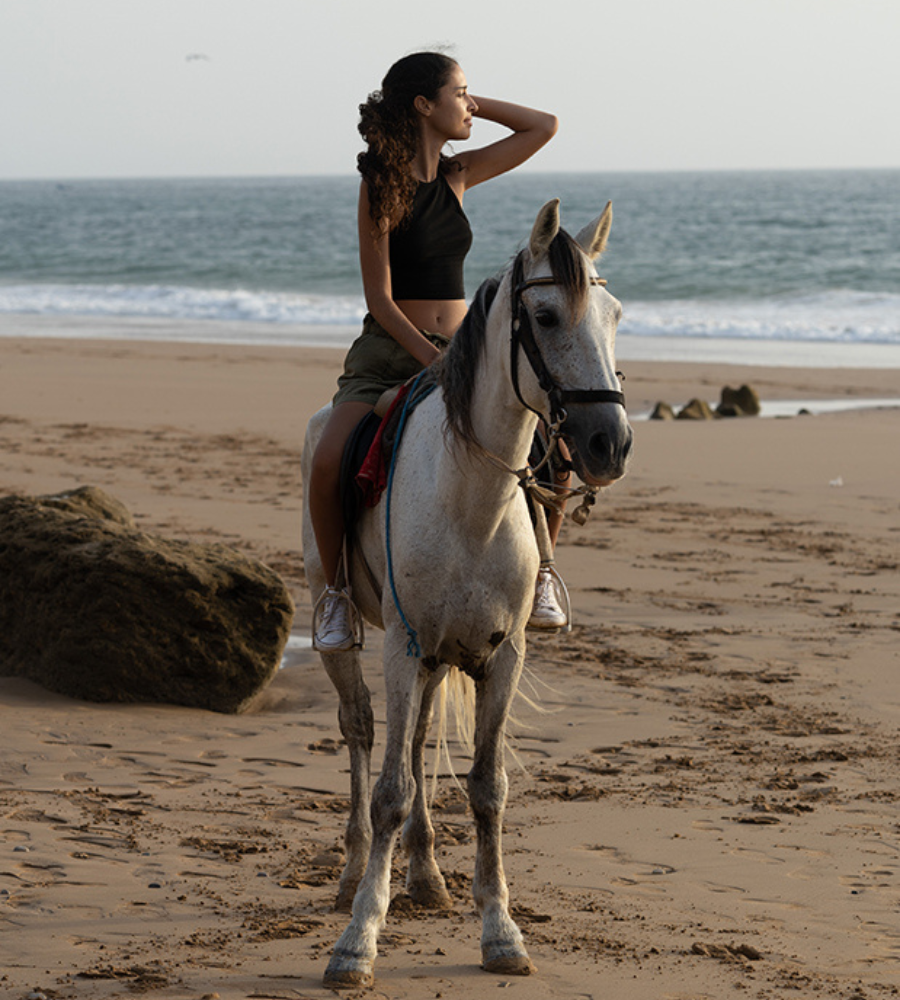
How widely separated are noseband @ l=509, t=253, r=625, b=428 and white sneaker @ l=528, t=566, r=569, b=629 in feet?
3.10

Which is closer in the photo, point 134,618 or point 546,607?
point 546,607

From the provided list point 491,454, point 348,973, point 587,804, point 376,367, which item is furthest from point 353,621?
point 587,804

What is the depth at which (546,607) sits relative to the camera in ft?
13.8

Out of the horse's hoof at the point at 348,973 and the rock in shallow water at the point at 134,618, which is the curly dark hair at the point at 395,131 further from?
the rock in shallow water at the point at 134,618

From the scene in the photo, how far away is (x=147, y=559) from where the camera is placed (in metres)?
6.14

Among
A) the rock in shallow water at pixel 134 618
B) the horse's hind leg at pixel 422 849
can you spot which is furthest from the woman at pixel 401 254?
the rock in shallow water at pixel 134 618

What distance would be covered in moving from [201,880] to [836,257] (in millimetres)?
40447

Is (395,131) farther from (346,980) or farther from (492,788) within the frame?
(346,980)

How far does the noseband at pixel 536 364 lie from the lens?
10.3 ft

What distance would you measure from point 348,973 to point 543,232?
202cm

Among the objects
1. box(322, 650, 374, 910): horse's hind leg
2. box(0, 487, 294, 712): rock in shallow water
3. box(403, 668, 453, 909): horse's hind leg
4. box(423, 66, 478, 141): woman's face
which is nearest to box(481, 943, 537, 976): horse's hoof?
box(403, 668, 453, 909): horse's hind leg

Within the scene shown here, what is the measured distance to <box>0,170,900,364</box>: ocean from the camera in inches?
1097

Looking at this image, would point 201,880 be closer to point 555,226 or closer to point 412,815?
point 412,815

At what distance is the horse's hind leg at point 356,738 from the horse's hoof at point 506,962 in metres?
0.77
